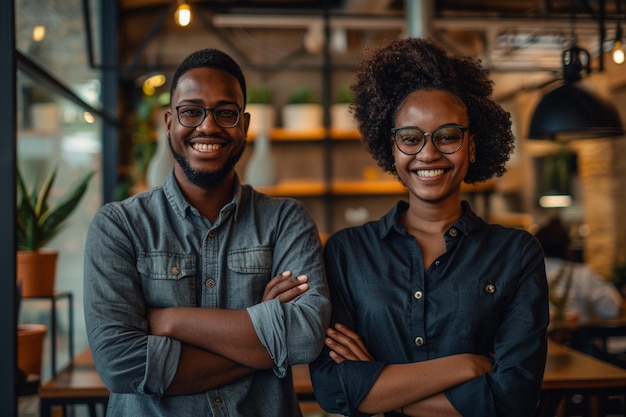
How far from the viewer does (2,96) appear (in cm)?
212

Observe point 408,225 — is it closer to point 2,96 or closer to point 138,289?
point 138,289

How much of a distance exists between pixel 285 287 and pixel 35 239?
1310 millimetres

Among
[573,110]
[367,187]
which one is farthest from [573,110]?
[367,187]

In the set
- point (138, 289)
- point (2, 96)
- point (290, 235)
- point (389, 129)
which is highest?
point (2, 96)

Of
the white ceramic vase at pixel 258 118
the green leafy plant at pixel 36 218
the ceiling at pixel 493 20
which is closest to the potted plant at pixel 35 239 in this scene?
the green leafy plant at pixel 36 218

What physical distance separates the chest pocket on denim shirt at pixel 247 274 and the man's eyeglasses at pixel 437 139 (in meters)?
0.45

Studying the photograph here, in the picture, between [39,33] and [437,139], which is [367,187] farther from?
[437,139]

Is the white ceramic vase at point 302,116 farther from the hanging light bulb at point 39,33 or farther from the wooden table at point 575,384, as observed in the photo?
the wooden table at point 575,384

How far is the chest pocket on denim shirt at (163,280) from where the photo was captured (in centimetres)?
169

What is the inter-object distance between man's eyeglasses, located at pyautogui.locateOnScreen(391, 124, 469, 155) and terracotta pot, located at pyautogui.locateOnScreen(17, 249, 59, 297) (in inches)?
60.2

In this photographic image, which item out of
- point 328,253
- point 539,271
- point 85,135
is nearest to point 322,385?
point 328,253

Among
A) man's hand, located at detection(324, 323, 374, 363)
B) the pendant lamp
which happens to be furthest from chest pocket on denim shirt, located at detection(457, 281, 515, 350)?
the pendant lamp

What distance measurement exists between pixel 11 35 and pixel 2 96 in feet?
0.61

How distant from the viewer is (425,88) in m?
1.79
